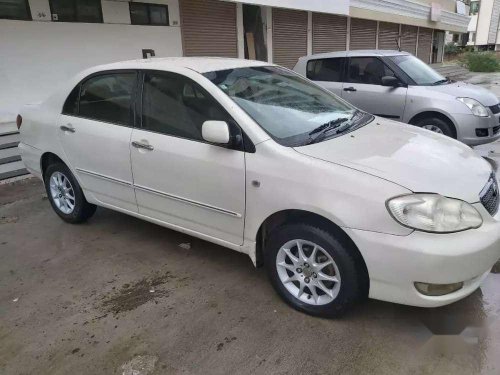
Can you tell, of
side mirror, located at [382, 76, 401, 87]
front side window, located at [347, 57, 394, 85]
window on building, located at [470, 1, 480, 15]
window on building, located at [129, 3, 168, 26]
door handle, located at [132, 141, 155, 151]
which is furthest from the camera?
window on building, located at [470, 1, 480, 15]

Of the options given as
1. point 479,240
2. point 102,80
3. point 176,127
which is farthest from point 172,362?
point 102,80

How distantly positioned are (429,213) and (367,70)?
5.10m

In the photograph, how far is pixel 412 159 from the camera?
275 centimetres

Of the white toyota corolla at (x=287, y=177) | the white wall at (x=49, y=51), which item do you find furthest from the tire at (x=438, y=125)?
the white wall at (x=49, y=51)

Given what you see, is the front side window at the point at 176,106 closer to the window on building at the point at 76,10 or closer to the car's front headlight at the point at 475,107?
the car's front headlight at the point at 475,107

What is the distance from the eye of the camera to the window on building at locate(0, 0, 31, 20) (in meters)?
6.68

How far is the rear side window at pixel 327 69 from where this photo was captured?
7.32 meters

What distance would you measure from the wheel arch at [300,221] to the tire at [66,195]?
213cm

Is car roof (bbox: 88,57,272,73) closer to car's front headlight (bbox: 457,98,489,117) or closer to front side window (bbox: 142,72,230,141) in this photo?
front side window (bbox: 142,72,230,141)

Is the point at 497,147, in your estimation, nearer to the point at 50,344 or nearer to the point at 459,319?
the point at 459,319

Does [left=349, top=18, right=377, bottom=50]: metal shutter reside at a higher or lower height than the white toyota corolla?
higher

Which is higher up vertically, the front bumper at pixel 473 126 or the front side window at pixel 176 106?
the front side window at pixel 176 106

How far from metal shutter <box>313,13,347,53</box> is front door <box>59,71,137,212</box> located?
1309 cm

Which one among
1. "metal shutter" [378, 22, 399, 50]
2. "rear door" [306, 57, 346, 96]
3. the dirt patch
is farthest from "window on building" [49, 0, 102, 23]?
"metal shutter" [378, 22, 399, 50]
